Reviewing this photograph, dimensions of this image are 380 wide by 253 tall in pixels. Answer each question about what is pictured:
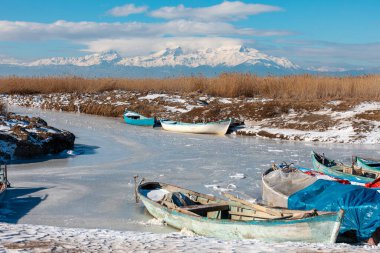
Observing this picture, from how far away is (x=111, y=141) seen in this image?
69.6ft

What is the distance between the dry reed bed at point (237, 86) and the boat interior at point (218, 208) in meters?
19.5

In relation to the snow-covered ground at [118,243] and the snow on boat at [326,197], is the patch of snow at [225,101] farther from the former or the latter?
the snow-covered ground at [118,243]

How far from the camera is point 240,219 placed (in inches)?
356

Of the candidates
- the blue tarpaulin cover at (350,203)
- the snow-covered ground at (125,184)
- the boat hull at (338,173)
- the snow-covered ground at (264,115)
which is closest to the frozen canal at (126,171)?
the snow-covered ground at (125,184)

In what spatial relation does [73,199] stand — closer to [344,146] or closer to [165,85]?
[344,146]

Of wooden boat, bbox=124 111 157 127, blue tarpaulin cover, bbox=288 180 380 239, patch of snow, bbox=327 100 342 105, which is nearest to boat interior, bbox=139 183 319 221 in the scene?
blue tarpaulin cover, bbox=288 180 380 239

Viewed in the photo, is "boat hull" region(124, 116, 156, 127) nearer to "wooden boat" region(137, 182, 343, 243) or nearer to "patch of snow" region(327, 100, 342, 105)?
"patch of snow" region(327, 100, 342, 105)

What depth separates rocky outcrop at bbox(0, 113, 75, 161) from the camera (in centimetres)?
1623

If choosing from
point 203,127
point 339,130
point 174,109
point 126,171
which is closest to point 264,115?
point 203,127

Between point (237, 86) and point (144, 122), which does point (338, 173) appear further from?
point (237, 86)

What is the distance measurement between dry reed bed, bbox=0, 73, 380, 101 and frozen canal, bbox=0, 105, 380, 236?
8709 millimetres

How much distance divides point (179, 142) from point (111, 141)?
296 centimetres

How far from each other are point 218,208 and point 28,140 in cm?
968

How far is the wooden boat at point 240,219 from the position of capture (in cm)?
756
